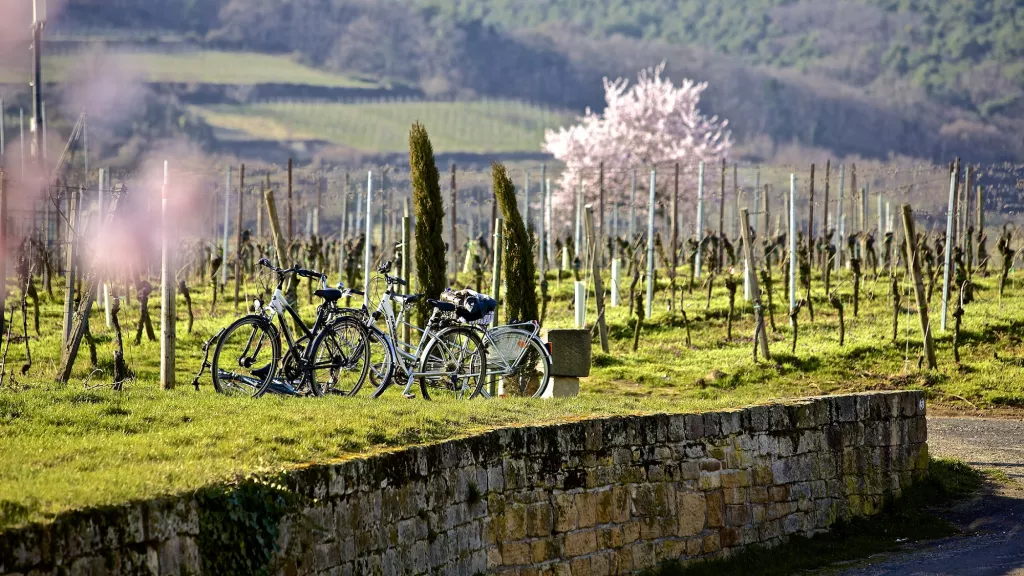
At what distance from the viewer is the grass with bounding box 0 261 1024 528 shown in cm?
751

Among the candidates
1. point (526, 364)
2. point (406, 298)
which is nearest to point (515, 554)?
point (406, 298)

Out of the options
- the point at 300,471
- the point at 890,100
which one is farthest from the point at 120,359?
the point at 890,100

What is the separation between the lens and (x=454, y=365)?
493 inches

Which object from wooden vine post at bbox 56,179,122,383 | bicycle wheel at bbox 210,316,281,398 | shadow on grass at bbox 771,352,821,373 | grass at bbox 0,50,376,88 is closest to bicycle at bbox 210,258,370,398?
bicycle wheel at bbox 210,316,281,398

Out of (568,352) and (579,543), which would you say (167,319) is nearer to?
(568,352)

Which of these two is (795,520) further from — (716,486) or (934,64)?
(934,64)

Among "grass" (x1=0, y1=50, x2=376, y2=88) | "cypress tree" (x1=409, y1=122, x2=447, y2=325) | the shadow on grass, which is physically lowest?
the shadow on grass

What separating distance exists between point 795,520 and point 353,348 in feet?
13.1

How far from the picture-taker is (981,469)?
1473cm

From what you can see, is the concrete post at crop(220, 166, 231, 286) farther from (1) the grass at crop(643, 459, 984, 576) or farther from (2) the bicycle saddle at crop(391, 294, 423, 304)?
(1) the grass at crop(643, 459, 984, 576)

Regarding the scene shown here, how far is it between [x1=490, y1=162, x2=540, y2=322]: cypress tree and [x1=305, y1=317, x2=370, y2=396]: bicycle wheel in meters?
5.18

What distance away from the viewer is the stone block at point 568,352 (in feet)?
45.8

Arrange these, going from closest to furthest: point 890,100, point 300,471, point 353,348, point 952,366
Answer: point 300,471, point 353,348, point 952,366, point 890,100

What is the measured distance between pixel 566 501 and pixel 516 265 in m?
7.28
